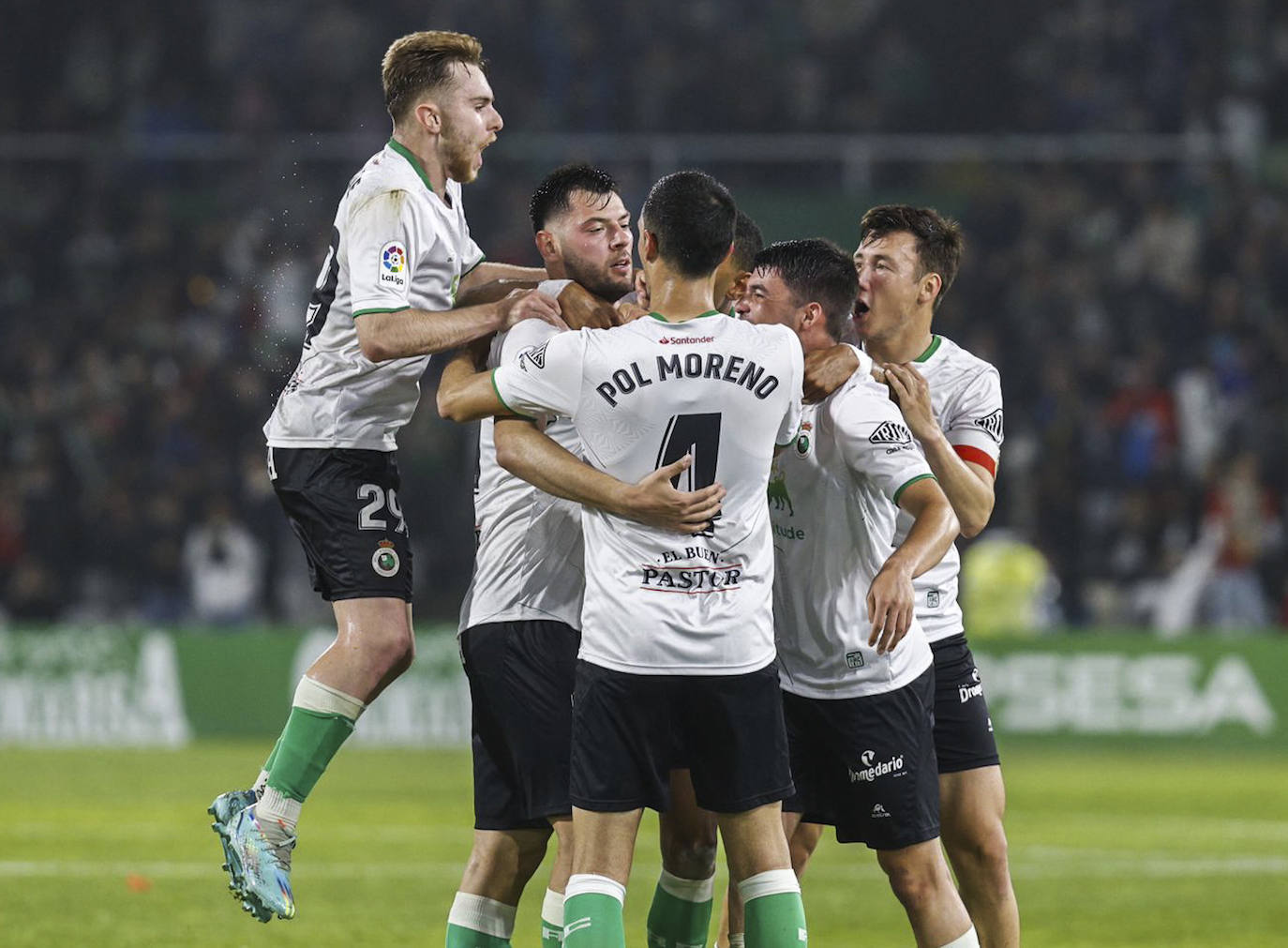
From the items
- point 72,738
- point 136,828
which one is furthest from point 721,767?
point 72,738

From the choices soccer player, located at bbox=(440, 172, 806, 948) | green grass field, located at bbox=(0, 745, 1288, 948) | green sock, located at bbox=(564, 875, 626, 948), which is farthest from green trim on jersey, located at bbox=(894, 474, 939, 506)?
green grass field, located at bbox=(0, 745, 1288, 948)

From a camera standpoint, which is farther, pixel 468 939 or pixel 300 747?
pixel 300 747

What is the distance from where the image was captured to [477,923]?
19.4ft

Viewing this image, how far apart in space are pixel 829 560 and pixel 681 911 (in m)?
1.26

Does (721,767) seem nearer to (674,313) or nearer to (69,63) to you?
(674,313)

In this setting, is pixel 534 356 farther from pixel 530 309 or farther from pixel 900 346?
pixel 900 346

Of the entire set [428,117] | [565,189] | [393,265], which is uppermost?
[428,117]

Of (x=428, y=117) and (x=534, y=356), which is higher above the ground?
(x=428, y=117)

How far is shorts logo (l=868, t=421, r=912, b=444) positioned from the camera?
219 inches

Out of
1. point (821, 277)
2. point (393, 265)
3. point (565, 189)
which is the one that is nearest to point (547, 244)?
point (565, 189)

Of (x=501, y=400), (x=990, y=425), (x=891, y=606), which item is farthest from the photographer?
(x=990, y=425)

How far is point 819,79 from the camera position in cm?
2244

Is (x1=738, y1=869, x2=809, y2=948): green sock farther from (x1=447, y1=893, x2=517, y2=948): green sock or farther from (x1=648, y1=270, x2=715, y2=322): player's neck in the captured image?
(x1=648, y1=270, x2=715, y2=322): player's neck

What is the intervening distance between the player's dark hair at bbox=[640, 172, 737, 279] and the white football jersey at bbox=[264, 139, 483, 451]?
1.31 metres
